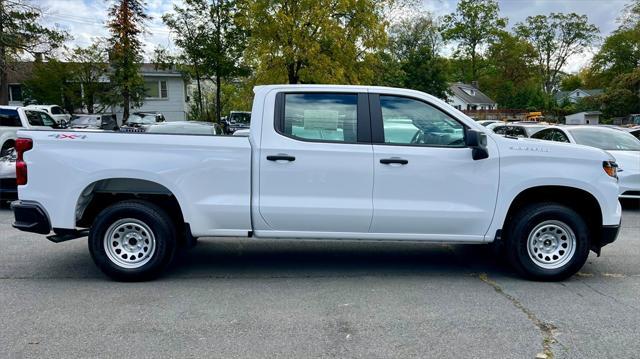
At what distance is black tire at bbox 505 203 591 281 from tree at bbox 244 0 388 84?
56.6 ft

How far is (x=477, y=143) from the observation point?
15.9ft

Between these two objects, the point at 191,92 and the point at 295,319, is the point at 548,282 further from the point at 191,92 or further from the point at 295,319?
the point at 191,92

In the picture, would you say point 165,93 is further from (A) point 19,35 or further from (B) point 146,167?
(B) point 146,167

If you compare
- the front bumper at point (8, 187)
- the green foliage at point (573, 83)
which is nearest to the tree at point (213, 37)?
the front bumper at point (8, 187)

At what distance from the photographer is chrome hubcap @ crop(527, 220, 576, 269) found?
5.21m

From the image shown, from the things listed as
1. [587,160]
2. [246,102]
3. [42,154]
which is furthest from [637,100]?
[42,154]

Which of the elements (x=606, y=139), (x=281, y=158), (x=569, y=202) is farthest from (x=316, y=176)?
(x=606, y=139)

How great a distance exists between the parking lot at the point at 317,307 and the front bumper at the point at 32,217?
0.60 meters

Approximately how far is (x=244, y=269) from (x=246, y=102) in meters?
20.3

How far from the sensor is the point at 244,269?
5676mm

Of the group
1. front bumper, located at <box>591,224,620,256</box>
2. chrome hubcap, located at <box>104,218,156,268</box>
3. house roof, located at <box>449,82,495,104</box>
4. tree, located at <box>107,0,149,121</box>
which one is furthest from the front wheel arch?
house roof, located at <box>449,82,495,104</box>

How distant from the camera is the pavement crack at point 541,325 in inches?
145

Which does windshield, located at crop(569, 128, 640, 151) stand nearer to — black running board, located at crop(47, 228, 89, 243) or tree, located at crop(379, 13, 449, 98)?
black running board, located at crop(47, 228, 89, 243)

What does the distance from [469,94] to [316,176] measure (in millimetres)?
79730
